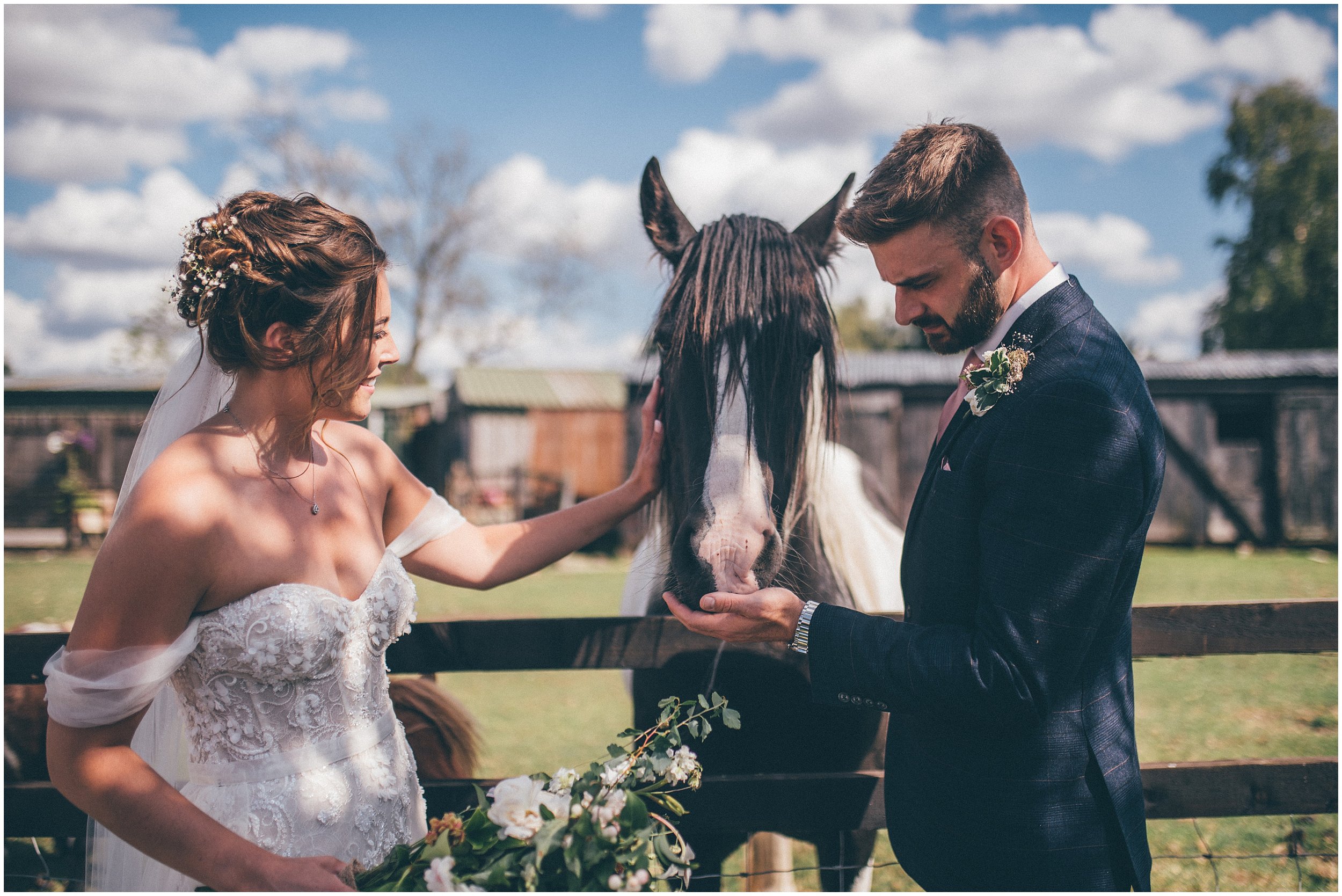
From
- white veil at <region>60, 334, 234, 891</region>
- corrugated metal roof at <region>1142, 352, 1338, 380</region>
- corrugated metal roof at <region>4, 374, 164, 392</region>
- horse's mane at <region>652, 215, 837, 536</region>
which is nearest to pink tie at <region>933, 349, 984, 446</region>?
horse's mane at <region>652, 215, 837, 536</region>

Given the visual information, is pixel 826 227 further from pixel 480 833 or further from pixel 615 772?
pixel 480 833

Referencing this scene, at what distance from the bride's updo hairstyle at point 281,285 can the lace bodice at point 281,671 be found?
1.70 ft

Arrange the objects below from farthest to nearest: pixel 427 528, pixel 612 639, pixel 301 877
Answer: pixel 612 639 < pixel 427 528 < pixel 301 877

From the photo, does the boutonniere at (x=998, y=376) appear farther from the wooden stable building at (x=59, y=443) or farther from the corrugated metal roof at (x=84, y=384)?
the corrugated metal roof at (x=84, y=384)

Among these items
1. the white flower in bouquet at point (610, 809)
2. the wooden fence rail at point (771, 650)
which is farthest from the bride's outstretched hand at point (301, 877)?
the wooden fence rail at point (771, 650)

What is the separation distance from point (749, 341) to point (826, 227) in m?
0.76

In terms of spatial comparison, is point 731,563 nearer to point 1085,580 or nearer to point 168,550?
point 1085,580

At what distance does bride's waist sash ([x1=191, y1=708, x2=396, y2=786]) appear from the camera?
173 centimetres

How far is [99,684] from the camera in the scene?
4.71 ft

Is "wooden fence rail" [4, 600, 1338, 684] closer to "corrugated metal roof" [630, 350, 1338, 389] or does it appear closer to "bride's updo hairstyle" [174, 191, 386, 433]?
"bride's updo hairstyle" [174, 191, 386, 433]

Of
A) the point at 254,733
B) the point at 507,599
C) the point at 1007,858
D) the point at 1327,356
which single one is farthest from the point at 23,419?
the point at 1327,356

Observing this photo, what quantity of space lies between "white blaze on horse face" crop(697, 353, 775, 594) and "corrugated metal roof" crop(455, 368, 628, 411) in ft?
54.0

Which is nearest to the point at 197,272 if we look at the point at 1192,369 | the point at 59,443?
the point at 1192,369

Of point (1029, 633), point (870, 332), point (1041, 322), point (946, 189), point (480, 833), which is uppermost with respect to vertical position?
point (870, 332)
